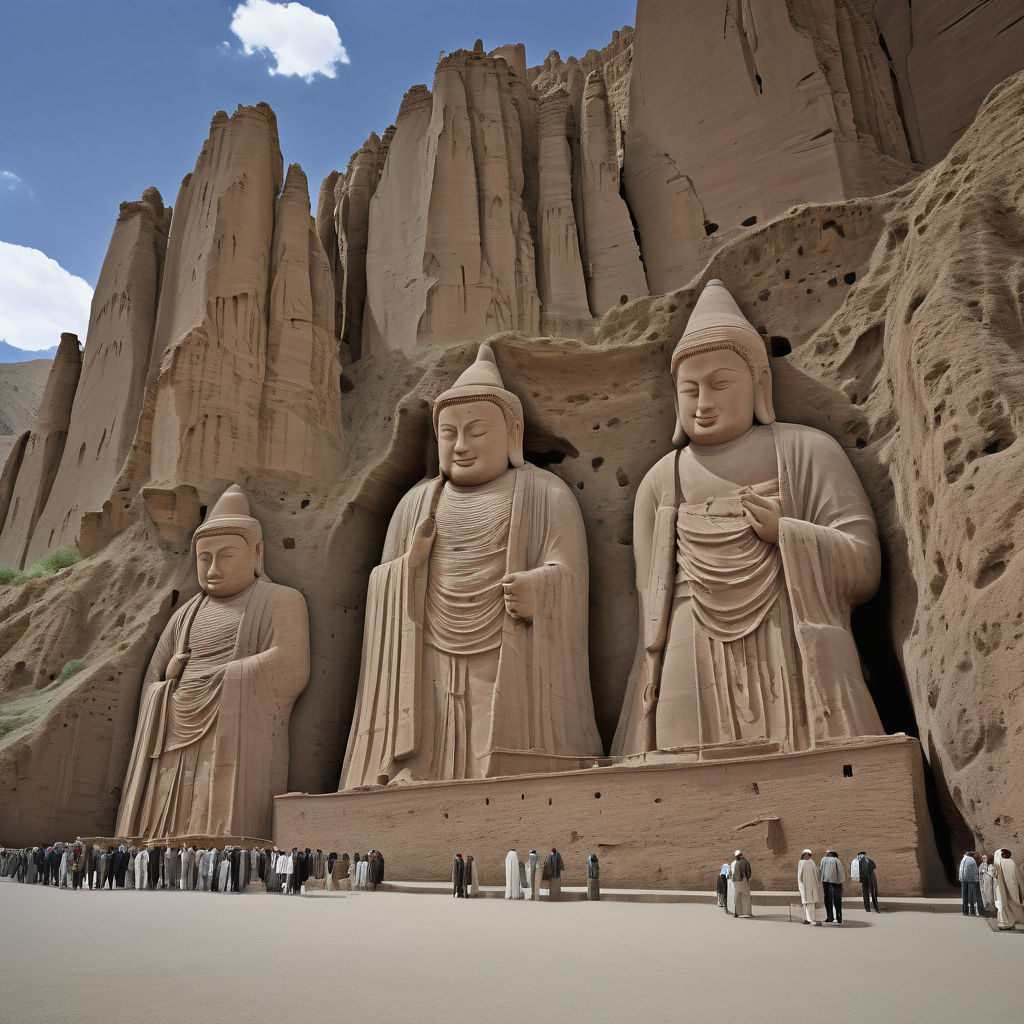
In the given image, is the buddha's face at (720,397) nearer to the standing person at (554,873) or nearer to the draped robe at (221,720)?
the standing person at (554,873)

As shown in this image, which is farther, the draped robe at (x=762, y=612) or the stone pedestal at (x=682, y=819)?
the draped robe at (x=762, y=612)

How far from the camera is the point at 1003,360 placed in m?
8.55

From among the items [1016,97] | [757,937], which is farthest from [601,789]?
[1016,97]

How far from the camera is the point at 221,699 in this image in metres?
12.8

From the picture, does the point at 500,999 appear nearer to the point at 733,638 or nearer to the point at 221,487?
the point at 733,638

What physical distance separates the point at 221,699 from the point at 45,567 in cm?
596

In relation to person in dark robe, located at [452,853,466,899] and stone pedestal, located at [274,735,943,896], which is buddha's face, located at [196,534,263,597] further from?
person in dark robe, located at [452,853,466,899]

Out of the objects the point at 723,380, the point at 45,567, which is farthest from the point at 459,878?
the point at 45,567

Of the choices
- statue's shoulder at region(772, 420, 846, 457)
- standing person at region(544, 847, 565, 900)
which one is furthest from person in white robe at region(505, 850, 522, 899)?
statue's shoulder at region(772, 420, 846, 457)

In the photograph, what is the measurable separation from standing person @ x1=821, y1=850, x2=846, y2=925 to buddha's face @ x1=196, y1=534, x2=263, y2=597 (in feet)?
31.1

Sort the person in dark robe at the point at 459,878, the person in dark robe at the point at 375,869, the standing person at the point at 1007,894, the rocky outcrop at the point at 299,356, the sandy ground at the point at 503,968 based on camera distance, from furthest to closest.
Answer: the rocky outcrop at the point at 299,356, the person in dark robe at the point at 375,869, the person in dark robe at the point at 459,878, the standing person at the point at 1007,894, the sandy ground at the point at 503,968

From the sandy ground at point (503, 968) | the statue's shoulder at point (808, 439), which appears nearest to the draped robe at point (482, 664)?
the statue's shoulder at point (808, 439)

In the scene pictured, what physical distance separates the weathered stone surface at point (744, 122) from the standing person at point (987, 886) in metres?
10.6

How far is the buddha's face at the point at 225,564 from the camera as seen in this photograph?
1382 cm
